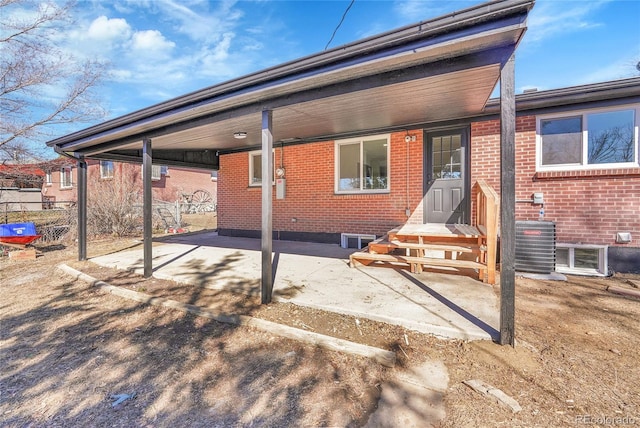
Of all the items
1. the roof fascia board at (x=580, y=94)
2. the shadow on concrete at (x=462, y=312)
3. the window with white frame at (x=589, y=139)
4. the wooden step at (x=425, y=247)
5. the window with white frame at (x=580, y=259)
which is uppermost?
the roof fascia board at (x=580, y=94)

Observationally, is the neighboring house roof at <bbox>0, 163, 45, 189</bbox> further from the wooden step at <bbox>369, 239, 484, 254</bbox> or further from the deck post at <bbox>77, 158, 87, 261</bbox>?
the wooden step at <bbox>369, 239, 484, 254</bbox>

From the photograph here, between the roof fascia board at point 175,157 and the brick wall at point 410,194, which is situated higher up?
the roof fascia board at point 175,157

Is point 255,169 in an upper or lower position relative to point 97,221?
upper

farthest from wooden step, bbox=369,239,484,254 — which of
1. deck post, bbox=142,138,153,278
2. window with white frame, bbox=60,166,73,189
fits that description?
window with white frame, bbox=60,166,73,189

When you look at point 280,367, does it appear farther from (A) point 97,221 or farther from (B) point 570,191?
(A) point 97,221

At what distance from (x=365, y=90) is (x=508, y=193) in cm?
184

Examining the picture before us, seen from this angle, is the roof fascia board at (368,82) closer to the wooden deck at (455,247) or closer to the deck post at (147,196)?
the deck post at (147,196)

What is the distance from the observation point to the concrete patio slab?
2.93 m

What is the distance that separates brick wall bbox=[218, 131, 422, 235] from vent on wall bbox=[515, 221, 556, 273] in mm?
1904

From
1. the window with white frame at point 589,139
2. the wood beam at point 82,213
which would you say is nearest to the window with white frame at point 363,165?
the window with white frame at point 589,139

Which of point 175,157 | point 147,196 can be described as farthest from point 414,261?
point 175,157

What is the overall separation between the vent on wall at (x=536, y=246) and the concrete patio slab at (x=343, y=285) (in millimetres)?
1210

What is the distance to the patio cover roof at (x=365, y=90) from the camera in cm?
238

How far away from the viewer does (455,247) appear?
4211 mm
